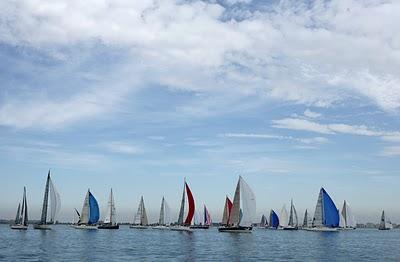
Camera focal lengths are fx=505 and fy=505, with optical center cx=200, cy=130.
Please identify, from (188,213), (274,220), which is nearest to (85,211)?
(188,213)

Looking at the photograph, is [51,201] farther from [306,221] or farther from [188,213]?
[306,221]

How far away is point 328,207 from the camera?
130 m

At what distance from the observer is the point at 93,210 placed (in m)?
128

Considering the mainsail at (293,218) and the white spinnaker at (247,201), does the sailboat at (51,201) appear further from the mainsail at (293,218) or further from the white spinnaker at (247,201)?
the mainsail at (293,218)

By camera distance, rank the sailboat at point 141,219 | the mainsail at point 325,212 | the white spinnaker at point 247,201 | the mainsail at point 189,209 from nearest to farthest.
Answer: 1. the white spinnaker at point 247,201
2. the mainsail at point 189,209
3. the mainsail at point 325,212
4. the sailboat at point 141,219

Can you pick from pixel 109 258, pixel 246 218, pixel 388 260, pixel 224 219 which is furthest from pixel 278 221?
pixel 109 258

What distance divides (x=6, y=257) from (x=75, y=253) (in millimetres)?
8048

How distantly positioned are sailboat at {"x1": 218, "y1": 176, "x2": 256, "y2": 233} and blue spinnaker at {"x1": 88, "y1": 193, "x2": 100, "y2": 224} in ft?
142

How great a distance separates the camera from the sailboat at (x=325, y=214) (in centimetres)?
12950

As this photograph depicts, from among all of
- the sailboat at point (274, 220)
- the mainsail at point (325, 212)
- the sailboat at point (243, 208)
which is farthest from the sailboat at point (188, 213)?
the sailboat at point (274, 220)

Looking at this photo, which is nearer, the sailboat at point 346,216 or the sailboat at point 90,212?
the sailboat at point 90,212

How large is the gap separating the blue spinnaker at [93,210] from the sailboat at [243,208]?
142 feet

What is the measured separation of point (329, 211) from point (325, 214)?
1316mm

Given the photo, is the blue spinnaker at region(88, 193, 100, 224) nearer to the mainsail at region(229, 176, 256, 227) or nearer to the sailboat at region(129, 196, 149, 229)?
the sailboat at region(129, 196, 149, 229)
